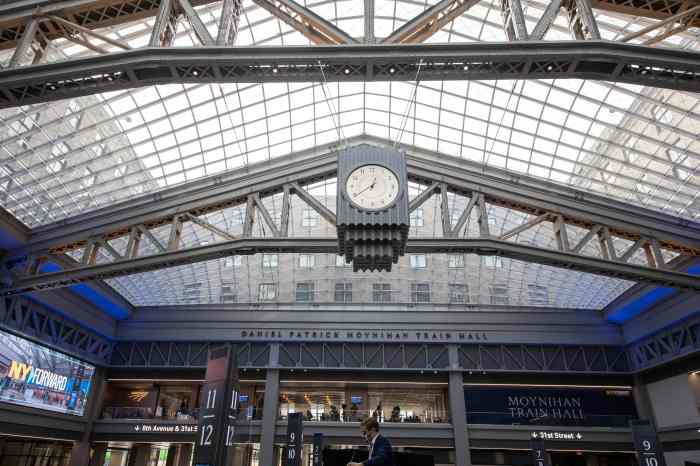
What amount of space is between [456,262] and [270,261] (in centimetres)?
1548

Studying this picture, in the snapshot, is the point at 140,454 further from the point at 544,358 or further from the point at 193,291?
the point at 544,358

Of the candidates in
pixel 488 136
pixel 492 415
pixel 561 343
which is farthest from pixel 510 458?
pixel 488 136

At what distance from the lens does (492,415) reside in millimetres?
34219

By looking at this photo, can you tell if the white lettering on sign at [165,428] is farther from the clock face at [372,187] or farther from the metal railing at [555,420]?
the clock face at [372,187]

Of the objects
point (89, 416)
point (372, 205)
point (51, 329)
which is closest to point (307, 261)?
point (51, 329)

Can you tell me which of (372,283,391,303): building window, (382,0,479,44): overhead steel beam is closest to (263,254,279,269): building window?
(372,283,391,303): building window

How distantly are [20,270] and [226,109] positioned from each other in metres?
13.9

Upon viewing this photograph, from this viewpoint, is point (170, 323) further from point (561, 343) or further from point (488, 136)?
point (561, 343)

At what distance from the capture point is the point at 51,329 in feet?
100.0

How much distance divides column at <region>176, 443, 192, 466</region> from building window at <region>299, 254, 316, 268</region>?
1622 cm

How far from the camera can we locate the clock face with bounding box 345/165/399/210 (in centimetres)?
1386

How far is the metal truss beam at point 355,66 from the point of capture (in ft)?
30.5

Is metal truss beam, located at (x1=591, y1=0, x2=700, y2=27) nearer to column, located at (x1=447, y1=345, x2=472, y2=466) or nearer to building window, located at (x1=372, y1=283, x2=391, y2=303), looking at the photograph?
column, located at (x1=447, y1=345, x2=472, y2=466)

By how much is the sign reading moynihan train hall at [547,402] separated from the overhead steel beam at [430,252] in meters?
19.8
